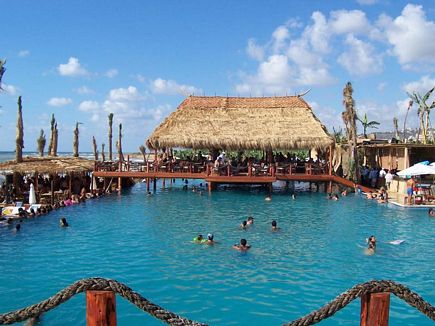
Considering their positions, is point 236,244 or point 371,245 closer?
point 371,245

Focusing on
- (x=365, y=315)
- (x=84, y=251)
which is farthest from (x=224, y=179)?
(x=365, y=315)

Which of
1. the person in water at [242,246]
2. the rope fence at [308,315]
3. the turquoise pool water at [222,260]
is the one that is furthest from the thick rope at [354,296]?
the person in water at [242,246]

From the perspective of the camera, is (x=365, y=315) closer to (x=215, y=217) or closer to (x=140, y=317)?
(x=140, y=317)

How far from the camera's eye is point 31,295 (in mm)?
9633

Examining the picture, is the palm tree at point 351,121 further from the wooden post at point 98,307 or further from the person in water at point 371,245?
the wooden post at point 98,307

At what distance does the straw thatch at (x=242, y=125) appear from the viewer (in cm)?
2809

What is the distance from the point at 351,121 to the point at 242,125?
794cm

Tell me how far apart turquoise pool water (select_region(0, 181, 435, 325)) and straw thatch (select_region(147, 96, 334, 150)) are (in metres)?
7.84

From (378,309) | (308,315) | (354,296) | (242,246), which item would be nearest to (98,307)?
(308,315)

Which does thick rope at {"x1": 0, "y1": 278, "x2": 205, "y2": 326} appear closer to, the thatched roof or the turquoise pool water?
the turquoise pool water

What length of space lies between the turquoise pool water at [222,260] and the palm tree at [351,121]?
352 inches

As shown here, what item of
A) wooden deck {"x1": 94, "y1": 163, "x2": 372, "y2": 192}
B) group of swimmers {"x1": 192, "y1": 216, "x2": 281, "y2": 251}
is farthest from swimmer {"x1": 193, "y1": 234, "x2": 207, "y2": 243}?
wooden deck {"x1": 94, "y1": 163, "x2": 372, "y2": 192}

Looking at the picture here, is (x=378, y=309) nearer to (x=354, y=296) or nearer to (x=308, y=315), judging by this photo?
(x=354, y=296)

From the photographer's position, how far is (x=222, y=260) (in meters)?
12.2
